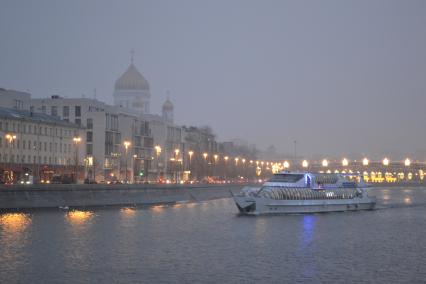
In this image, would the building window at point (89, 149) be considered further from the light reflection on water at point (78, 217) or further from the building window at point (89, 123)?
the light reflection on water at point (78, 217)

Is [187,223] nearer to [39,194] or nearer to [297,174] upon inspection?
[39,194]

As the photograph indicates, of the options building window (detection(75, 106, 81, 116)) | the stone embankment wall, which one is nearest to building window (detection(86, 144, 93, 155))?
building window (detection(75, 106, 81, 116))

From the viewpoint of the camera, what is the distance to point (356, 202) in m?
115

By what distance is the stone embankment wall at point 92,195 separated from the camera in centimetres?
8875

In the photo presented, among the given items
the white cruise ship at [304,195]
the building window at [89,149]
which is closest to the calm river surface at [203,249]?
the white cruise ship at [304,195]

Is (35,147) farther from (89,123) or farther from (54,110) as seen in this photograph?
(54,110)

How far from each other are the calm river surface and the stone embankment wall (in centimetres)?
288

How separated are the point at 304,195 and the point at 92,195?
26658 millimetres

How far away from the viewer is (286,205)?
9938cm

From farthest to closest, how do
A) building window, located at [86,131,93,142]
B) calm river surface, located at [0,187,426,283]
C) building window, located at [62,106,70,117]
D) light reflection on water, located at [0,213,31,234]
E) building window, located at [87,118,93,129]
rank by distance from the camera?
building window, located at [62,106,70,117] < building window, located at [87,118,93,129] < building window, located at [86,131,93,142] < light reflection on water, located at [0,213,31,234] < calm river surface, located at [0,187,426,283]

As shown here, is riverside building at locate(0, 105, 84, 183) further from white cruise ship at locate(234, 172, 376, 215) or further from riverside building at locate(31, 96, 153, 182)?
white cruise ship at locate(234, 172, 376, 215)

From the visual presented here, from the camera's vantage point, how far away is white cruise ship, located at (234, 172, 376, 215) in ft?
322

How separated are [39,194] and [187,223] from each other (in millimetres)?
19173

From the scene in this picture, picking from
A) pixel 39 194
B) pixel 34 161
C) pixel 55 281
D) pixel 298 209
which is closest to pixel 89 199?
pixel 39 194
